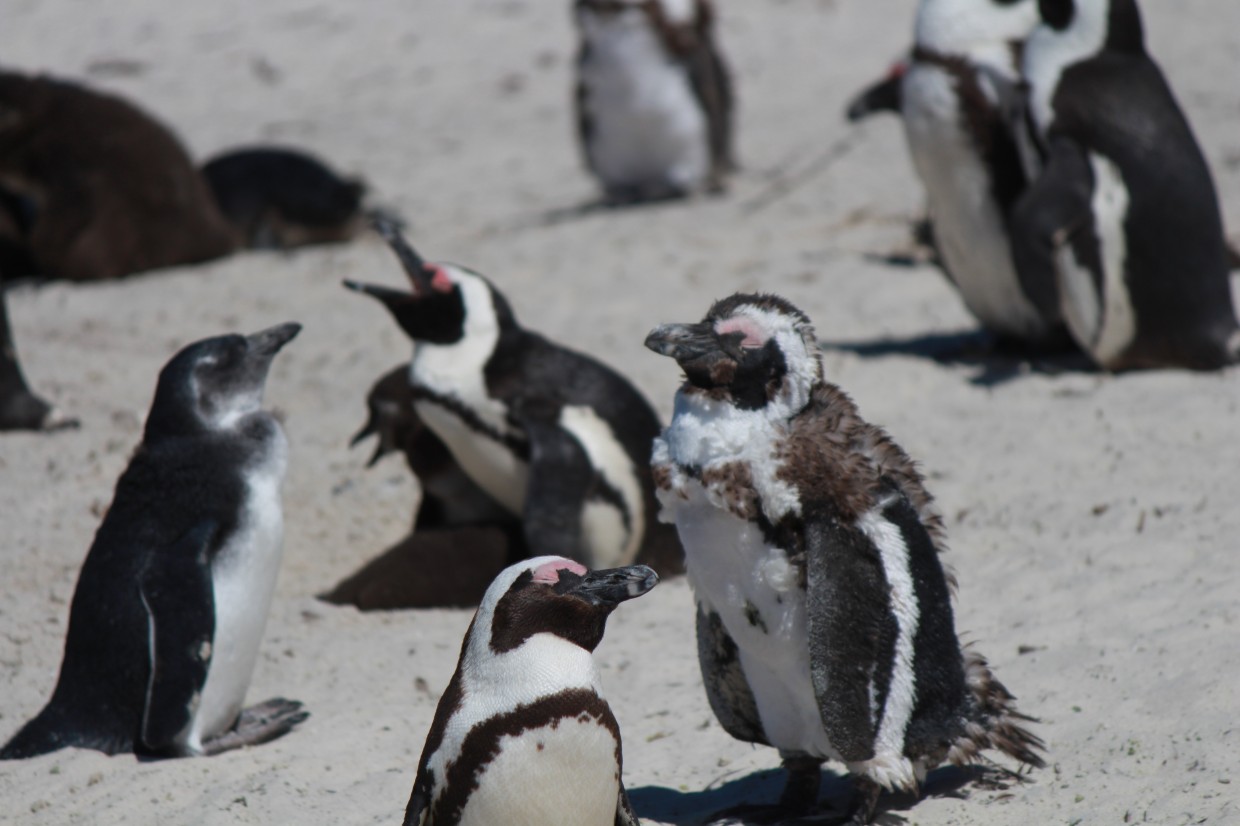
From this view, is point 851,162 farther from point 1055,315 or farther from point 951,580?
point 951,580

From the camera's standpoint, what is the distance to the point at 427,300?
16.4 ft

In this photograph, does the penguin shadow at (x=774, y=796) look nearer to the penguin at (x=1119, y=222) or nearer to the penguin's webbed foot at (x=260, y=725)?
the penguin's webbed foot at (x=260, y=725)

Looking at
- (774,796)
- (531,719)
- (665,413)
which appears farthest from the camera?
(665,413)

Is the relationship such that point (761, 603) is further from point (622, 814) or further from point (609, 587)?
point (622, 814)

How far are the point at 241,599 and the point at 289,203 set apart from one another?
6182mm

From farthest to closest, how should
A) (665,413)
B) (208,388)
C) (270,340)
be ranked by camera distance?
(665,413), (270,340), (208,388)

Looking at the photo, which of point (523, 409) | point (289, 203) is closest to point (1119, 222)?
point (523, 409)

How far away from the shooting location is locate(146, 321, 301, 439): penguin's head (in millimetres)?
4055

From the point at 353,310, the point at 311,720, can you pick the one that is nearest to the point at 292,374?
the point at 353,310

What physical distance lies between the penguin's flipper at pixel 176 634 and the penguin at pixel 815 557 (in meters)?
1.28

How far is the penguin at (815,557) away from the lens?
9.52 ft

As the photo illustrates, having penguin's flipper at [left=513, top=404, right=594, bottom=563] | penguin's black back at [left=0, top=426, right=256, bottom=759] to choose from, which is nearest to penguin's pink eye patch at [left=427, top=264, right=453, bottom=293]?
penguin's flipper at [left=513, top=404, right=594, bottom=563]

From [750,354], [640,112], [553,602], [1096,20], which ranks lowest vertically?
[640,112]

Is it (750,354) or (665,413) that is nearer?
(750,354)
